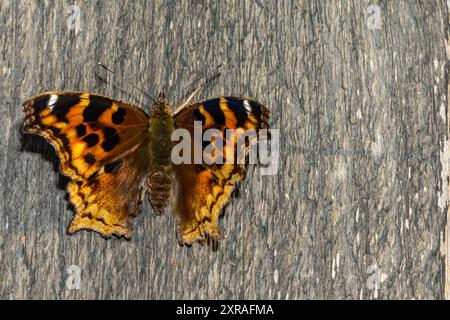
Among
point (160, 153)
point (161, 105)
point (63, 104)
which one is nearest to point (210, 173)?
point (160, 153)

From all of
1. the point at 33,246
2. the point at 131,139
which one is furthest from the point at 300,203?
the point at 33,246

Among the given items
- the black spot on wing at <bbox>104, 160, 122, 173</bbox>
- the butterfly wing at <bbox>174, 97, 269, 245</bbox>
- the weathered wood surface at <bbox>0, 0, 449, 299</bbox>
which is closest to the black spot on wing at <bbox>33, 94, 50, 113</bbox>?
the weathered wood surface at <bbox>0, 0, 449, 299</bbox>

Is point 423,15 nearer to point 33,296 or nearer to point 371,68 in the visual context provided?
point 371,68

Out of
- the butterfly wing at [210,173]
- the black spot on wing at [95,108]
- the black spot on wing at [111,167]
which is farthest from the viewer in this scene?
the black spot on wing at [111,167]

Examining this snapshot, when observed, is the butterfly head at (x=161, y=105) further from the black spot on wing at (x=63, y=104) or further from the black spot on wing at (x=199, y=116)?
the black spot on wing at (x=63, y=104)

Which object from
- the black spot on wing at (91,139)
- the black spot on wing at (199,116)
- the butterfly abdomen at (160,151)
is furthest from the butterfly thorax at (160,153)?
the black spot on wing at (91,139)

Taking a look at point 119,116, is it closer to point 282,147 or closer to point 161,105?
point 161,105
